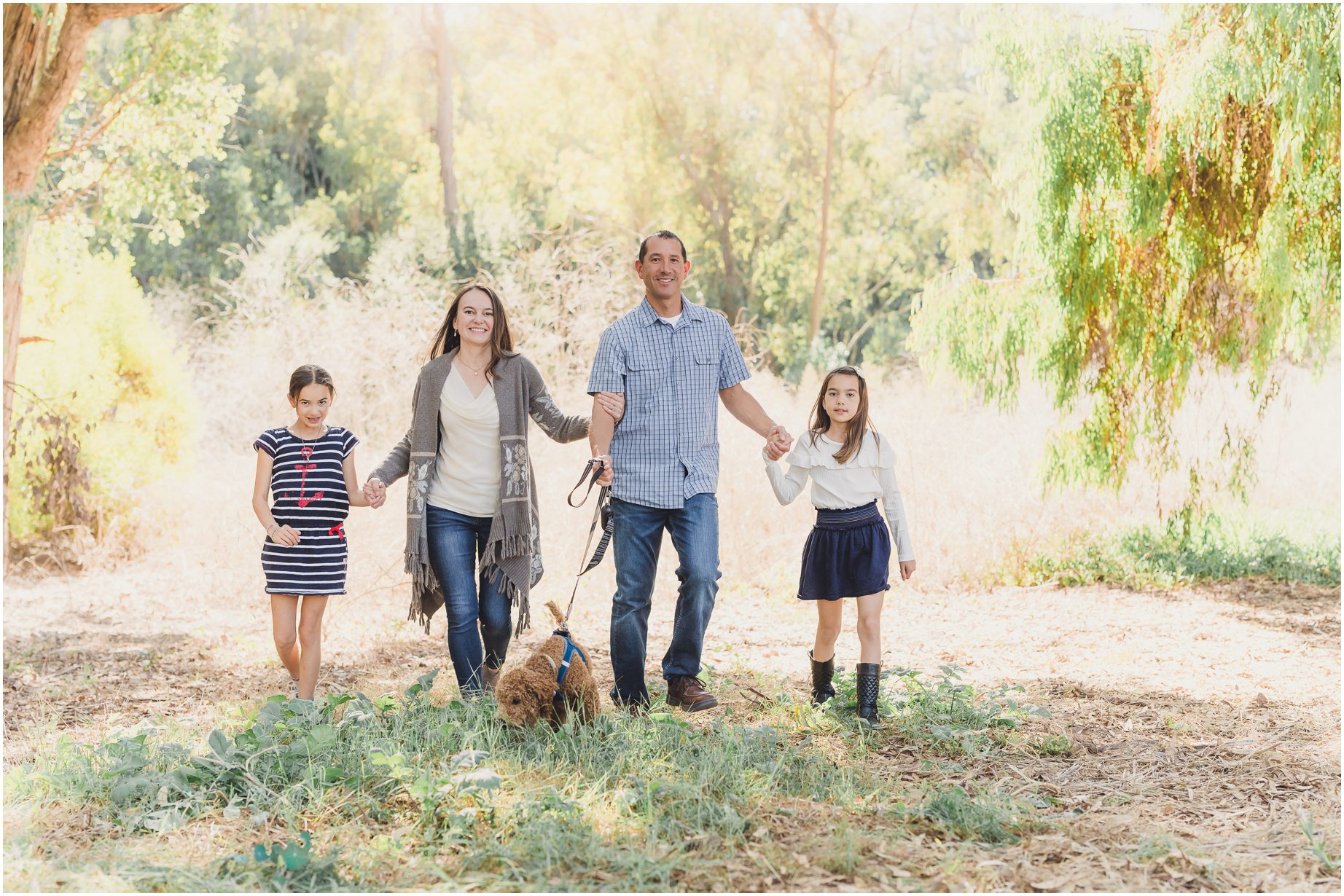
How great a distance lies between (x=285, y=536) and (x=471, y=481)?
2.40 ft

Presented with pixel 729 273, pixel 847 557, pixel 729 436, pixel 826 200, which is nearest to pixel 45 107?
pixel 729 436

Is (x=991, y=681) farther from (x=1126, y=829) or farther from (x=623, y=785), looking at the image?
(x=623, y=785)

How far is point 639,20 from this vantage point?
19516mm

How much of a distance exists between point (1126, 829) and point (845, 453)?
167 cm

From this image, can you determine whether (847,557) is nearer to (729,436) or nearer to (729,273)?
(729,436)

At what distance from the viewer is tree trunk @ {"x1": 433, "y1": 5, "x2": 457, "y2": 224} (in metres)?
20.7

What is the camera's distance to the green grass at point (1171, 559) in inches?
310

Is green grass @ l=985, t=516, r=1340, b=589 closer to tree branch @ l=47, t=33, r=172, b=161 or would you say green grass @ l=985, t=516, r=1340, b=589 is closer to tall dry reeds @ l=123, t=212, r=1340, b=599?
tall dry reeds @ l=123, t=212, r=1340, b=599

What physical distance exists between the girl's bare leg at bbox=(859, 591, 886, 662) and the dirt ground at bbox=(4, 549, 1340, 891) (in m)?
0.33

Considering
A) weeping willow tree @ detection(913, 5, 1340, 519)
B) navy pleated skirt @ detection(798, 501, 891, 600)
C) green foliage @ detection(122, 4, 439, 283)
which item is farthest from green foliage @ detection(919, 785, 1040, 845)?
green foliage @ detection(122, 4, 439, 283)

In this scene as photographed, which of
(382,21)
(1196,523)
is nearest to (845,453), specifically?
(1196,523)

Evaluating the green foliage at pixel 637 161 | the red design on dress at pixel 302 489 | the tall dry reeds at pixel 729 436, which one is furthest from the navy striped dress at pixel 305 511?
the green foliage at pixel 637 161

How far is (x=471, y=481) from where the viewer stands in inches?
171

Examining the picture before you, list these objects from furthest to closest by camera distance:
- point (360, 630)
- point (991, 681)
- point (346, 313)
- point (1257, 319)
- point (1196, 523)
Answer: point (346, 313) → point (1196, 523) → point (1257, 319) → point (360, 630) → point (991, 681)
